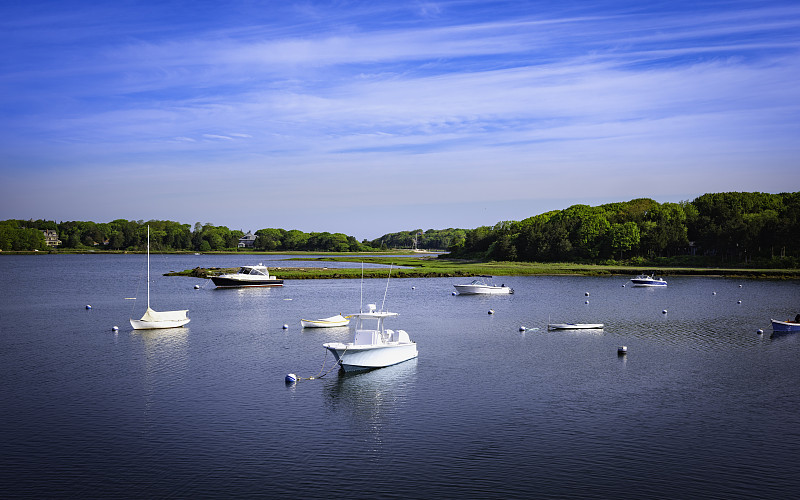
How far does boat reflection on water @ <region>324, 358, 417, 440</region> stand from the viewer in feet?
95.1

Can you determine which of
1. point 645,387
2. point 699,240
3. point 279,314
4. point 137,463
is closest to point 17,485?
point 137,463

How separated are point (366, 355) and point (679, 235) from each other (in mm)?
145625

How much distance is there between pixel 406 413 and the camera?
29.8 meters

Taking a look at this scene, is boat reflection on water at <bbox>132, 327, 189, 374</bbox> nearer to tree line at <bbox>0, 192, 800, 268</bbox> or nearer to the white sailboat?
the white sailboat

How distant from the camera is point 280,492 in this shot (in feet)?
68.6

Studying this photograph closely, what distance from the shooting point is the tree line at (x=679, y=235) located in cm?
14500

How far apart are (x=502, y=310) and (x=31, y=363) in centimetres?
4786

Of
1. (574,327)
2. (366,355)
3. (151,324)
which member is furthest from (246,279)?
(366,355)

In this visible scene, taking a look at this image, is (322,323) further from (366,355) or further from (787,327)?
(787,327)

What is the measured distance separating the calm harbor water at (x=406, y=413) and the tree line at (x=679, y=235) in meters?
99.7

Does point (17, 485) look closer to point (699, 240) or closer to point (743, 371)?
point (743, 371)

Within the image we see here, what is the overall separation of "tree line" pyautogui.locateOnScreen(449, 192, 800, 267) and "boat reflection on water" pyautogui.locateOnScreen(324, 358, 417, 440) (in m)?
133

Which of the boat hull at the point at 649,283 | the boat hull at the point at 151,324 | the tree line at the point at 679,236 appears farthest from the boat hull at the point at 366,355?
the tree line at the point at 679,236

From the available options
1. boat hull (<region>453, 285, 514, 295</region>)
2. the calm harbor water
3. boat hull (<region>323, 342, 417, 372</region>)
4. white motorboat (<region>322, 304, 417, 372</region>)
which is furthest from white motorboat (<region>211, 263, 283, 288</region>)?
boat hull (<region>323, 342, 417, 372</region>)
